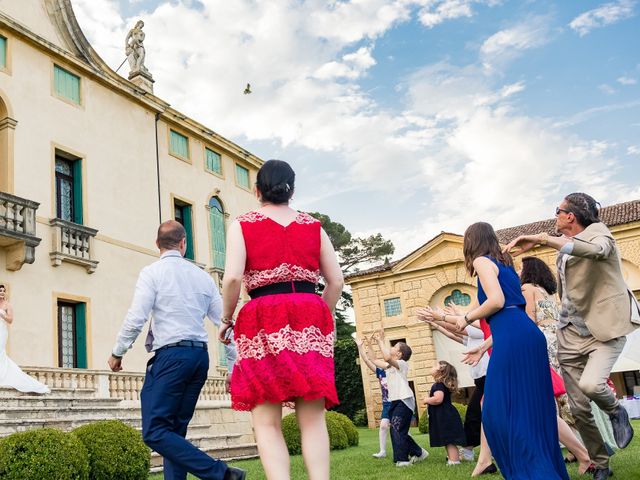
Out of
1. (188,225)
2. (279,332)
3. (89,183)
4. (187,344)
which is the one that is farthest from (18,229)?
(279,332)

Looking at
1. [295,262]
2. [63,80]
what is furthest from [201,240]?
[295,262]

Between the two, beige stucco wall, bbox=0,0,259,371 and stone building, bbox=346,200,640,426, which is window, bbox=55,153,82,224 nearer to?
beige stucco wall, bbox=0,0,259,371

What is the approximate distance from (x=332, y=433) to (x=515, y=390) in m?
9.10

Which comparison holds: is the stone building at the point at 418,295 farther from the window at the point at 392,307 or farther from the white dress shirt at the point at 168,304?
the white dress shirt at the point at 168,304

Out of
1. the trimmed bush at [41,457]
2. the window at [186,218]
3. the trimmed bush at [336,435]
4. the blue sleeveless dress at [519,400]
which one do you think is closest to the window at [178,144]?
the window at [186,218]

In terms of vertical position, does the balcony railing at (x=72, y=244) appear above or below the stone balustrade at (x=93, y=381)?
above

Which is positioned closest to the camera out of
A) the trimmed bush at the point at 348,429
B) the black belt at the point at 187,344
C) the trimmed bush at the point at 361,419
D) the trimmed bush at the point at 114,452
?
the black belt at the point at 187,344

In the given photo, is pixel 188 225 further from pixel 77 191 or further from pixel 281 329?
pixel 281 329

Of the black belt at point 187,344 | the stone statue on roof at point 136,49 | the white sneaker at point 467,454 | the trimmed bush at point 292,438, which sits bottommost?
the white sneaker at point 467,454

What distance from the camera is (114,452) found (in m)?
7.86

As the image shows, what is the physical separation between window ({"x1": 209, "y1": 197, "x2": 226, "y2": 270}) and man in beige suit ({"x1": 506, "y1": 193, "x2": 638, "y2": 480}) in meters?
18.7

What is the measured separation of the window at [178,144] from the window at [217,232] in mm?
2195

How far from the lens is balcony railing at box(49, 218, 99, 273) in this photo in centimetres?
1619

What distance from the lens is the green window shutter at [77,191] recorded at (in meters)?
17.7
